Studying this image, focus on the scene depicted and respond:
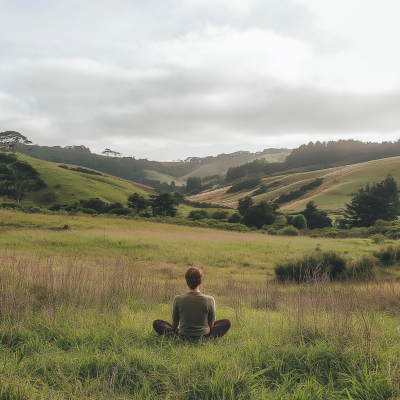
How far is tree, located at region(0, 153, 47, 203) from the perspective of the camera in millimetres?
74875

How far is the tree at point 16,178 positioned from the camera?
74.9 m

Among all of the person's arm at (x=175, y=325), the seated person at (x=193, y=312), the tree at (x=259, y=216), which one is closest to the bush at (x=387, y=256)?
the seated person at (x=193, y=312)

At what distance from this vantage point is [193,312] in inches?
177

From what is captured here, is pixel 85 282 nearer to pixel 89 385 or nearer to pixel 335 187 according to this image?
pixel 89 385

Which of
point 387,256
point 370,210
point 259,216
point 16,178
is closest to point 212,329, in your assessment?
point 387,256

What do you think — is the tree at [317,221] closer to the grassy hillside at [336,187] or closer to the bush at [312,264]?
the grassy hillside at [336,187]

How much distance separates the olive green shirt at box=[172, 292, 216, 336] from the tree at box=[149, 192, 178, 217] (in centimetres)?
6191

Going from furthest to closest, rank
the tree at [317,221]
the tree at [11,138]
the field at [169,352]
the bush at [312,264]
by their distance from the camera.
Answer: the tree at [11,138], the tree at [317,221], the bush at [312,264], the field at [169,352]

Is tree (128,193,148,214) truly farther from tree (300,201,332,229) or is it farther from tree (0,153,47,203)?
tree (300,201,332,229)

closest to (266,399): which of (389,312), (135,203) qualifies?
(389,312)

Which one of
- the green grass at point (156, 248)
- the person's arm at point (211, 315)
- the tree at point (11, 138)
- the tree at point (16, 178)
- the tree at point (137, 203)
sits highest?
the tree at point (11, 138)

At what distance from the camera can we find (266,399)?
3016 mm

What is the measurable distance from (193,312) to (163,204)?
62675 millimetres

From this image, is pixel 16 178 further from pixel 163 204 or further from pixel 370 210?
pixel 370 210
